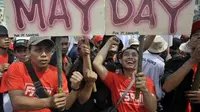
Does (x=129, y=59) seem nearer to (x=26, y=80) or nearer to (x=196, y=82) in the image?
(x=196, y=82)

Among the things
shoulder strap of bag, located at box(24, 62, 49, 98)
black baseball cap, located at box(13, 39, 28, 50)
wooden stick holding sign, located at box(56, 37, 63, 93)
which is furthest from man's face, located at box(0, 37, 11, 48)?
wooden stick holding sign, located at box(56, 37, 63, 93)

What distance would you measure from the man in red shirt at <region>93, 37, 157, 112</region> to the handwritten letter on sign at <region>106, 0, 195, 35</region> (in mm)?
573

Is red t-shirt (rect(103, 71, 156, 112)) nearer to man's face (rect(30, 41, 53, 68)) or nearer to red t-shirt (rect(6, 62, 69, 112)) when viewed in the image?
red t-shirt (rect(6, 62, 69, 112))

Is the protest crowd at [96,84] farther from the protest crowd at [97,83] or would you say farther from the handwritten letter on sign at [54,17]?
the handwritten letter on sign at [54,17]

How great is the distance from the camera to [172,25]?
301cm

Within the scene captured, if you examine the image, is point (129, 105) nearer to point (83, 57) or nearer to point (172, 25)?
point (83, 57)

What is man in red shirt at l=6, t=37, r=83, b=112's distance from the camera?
9.76ft

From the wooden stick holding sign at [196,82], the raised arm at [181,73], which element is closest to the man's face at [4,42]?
the raised arm at [181,73]

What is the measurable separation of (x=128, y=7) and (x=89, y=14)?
1.10ft

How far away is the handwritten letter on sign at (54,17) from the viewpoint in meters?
2.87

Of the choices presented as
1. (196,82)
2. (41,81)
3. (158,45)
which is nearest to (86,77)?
(41,81)

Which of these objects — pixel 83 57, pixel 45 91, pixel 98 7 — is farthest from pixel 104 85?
pixel 98 7

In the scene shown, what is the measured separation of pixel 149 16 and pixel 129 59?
0.79 m

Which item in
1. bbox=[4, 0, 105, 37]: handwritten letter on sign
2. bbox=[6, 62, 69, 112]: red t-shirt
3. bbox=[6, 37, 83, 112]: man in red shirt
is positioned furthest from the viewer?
bbox=[6, 62, 69, 112]: red t-shirt
